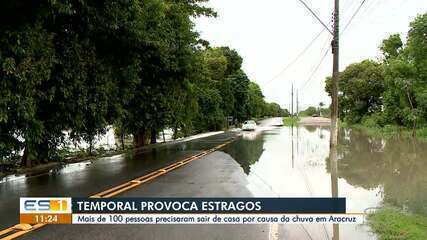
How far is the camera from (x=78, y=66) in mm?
14688

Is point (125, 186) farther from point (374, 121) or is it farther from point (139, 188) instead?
point (374, 121)

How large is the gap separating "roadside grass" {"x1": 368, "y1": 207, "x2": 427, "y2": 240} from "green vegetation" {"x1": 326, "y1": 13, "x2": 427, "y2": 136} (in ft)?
102

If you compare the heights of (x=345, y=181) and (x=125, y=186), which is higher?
(x=125, y=186)

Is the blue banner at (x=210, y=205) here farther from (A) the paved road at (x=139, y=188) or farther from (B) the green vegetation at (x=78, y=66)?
(B) the green vegetation at (x=78, y=66)

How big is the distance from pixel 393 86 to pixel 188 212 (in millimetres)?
41421

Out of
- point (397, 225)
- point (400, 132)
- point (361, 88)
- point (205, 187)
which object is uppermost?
point (361, 88)

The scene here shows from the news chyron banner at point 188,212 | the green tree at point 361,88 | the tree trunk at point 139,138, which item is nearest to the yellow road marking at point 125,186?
the news chyron banner at point 188,212

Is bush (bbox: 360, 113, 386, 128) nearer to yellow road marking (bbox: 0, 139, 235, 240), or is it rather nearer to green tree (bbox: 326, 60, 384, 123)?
green tree (bbox: 326, 60, 384, 123)

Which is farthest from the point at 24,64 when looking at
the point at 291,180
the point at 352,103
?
the point at 352,103

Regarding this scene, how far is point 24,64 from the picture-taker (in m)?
11.8

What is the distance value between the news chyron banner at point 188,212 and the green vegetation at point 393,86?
32.9 m

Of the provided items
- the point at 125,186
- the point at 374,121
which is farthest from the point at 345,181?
the point at 374,121

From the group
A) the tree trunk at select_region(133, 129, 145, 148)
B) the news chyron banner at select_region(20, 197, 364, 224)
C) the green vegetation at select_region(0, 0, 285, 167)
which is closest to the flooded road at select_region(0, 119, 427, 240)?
the news chyron banner at select_region(20, 197, 364, 224)

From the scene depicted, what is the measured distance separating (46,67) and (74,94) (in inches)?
84.6
